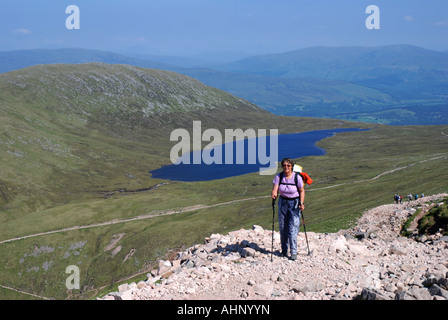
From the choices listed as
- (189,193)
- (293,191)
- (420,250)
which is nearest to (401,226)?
(420,250)

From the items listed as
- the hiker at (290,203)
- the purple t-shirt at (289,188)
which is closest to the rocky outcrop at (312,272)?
the hiker at (290,203)

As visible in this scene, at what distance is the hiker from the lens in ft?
69.3

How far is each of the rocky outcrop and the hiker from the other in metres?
1.03

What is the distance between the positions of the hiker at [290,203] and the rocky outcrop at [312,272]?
1.03m

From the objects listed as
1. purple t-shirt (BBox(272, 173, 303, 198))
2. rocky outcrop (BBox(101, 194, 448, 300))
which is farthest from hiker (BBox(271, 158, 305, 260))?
rocky outcrop (BBox(101, 194, 448, 300))

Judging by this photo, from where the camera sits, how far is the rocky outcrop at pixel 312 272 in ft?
55.4

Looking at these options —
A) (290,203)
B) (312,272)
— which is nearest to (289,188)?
(290,203)

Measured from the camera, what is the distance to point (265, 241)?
83.9ft

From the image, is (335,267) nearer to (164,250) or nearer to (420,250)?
(420,250)

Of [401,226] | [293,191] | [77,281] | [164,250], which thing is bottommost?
[77,281]

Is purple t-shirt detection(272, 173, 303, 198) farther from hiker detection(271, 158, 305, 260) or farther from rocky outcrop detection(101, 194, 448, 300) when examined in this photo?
rocky outcrop detection(101, 194, 448, 300)

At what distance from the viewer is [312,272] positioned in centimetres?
1933

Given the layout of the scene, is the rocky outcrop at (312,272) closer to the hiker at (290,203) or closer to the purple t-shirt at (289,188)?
the hiker at (290,203)
